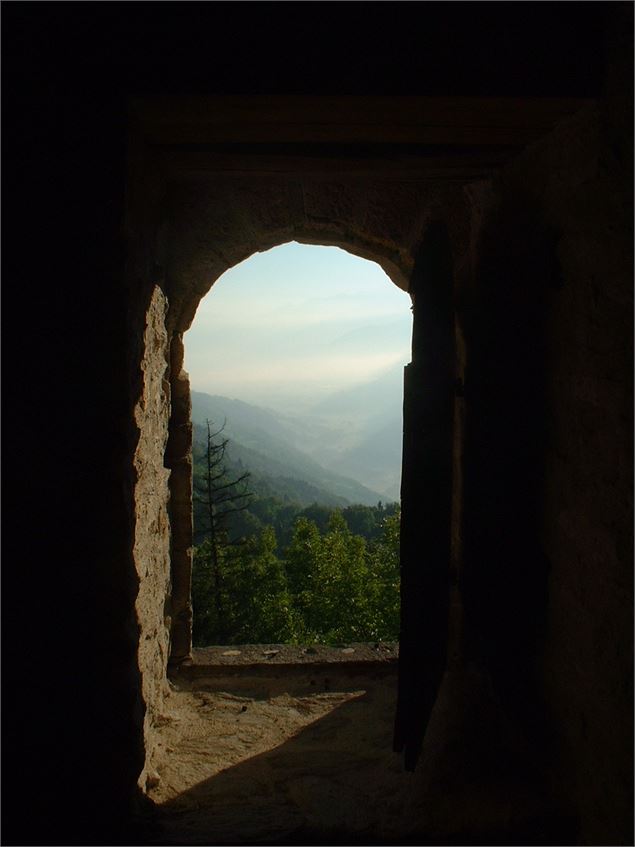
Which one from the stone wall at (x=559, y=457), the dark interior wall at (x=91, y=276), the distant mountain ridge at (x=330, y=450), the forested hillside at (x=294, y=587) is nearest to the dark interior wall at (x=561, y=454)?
the stone wall at (x=559, y=457)

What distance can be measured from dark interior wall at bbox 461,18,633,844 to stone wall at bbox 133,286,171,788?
146 cm

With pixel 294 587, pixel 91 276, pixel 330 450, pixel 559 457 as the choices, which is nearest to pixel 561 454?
pixel 559 457

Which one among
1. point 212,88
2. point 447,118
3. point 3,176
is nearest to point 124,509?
point 3,176

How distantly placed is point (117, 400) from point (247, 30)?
109 centimetres

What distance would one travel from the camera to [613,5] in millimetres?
1489

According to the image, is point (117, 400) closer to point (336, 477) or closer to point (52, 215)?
point (52, 215)

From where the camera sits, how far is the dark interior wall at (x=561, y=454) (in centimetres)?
160

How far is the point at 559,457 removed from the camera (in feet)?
6.53

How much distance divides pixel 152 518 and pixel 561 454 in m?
1.93

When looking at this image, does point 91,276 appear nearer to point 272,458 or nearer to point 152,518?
point 152,518

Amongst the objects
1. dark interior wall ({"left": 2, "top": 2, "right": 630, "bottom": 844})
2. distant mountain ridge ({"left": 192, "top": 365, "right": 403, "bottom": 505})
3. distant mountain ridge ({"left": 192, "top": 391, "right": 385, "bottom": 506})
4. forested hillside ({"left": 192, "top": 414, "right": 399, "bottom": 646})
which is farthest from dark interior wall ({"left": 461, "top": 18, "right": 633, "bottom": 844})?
distant mountain ridge ({"left": 192, "top": 365, "right": 403, "bottom": 505})

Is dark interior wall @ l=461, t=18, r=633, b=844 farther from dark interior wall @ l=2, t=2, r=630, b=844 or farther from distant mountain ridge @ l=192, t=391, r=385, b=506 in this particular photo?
distant mountain ridge @ l=192, t=391, r=385, b=506

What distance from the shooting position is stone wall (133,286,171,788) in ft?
8.11

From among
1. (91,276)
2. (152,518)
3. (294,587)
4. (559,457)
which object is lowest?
(294,587)
